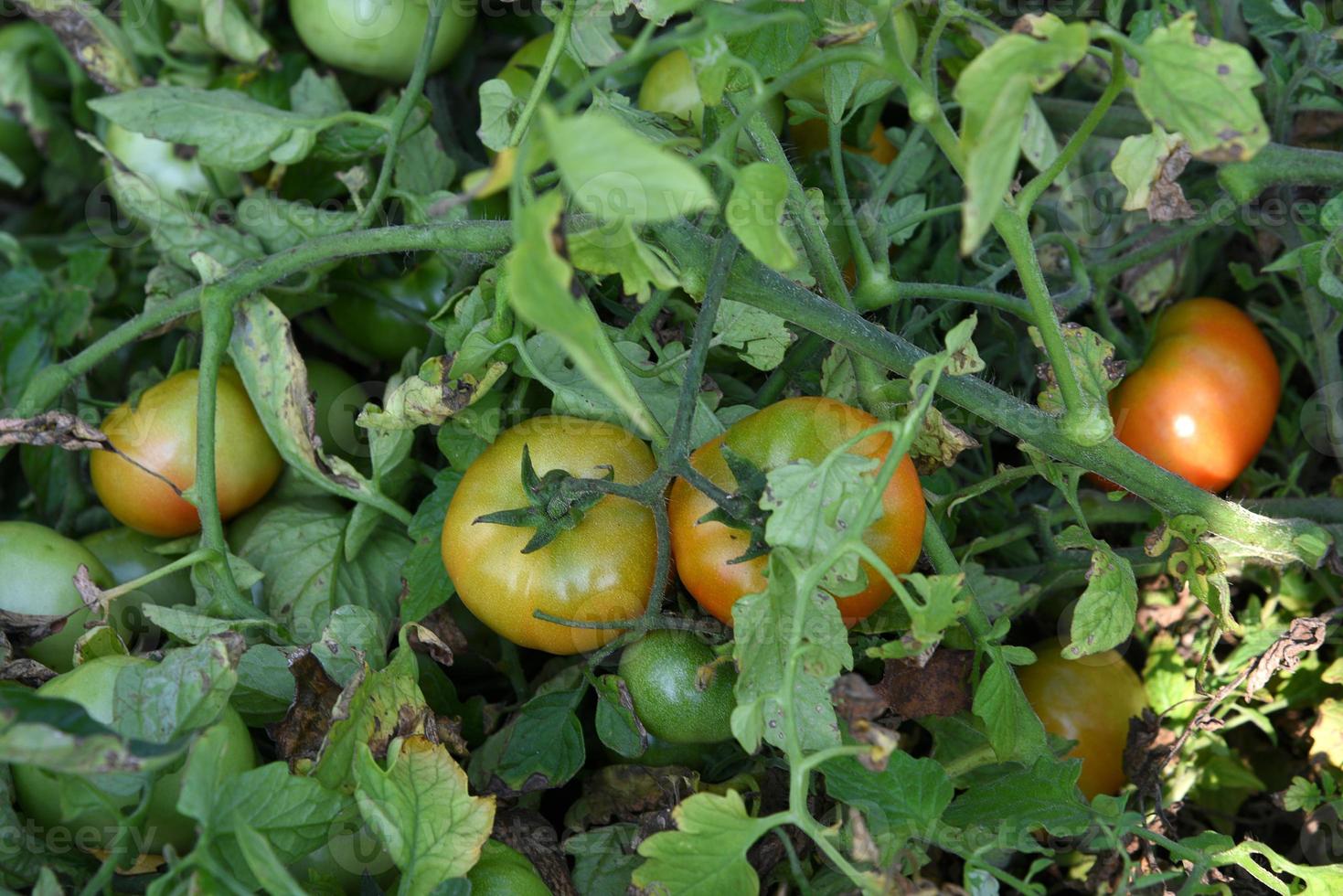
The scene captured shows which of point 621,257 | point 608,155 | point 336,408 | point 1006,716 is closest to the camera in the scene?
point 608,155

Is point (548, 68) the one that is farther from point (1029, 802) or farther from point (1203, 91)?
point (1029, 802)

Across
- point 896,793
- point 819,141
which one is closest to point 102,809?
point 896,793

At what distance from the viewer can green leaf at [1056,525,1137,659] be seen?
0.56 metres

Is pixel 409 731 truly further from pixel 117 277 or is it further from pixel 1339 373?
pixel 1339 373

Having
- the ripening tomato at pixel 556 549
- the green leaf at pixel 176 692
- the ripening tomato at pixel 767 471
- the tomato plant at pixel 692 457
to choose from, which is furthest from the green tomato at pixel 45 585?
the ripening tomato at pixel 767 471

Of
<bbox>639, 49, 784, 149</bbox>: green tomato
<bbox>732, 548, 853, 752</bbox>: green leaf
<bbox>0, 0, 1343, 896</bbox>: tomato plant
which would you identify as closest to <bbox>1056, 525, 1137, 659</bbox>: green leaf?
<bbox>0, 0, 1343, 896</bbox>: tomato plant

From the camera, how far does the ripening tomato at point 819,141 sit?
0.79 meters

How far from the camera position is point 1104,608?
0.56 meters

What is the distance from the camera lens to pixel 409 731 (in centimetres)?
59

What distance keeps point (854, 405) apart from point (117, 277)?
639 millimetres

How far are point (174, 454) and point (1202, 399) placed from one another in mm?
699

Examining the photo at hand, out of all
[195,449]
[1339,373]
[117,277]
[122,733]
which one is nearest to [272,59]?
[117,277]

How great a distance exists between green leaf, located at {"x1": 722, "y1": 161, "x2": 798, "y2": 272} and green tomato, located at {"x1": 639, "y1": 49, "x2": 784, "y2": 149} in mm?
306

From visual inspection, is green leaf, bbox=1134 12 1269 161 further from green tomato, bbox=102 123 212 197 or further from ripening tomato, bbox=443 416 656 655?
green tomato, bbox=102 123 212 197
